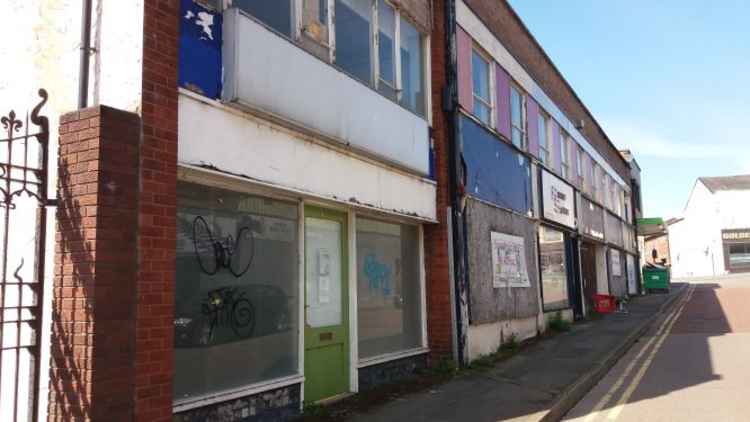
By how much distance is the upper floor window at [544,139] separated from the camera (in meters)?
16.9

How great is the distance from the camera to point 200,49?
558cm

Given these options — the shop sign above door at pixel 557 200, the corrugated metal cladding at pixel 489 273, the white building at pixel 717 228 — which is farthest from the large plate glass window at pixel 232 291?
the white building at pixel 717 228

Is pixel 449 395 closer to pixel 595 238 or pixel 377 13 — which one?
pixel 377 13

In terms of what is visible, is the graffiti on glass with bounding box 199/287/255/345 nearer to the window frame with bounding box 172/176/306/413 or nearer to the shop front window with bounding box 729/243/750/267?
the window frame with bounding box 172/176/306/413

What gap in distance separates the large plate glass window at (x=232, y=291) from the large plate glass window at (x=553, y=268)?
31.2 ft

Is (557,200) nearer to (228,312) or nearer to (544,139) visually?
(544,139)

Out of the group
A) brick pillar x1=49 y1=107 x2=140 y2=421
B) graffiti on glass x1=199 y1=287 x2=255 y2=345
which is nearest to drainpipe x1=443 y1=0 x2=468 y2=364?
graffiti on glass x1=199 y1=287 x2=255 y2=345

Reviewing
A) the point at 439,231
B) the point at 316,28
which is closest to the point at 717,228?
the point at 439,231

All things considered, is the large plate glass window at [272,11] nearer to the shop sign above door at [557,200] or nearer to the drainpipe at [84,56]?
Answer: the drainpipe at [84,56]

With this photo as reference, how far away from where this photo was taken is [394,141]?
28.9 feet

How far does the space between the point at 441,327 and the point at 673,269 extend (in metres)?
76.4

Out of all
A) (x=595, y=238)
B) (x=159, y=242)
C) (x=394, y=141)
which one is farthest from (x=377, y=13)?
(x=595, y=238)

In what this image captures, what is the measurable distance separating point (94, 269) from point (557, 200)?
14249 millimetres

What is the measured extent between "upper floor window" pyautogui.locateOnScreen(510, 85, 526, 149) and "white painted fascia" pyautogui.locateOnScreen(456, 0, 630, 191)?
0.78 ft
